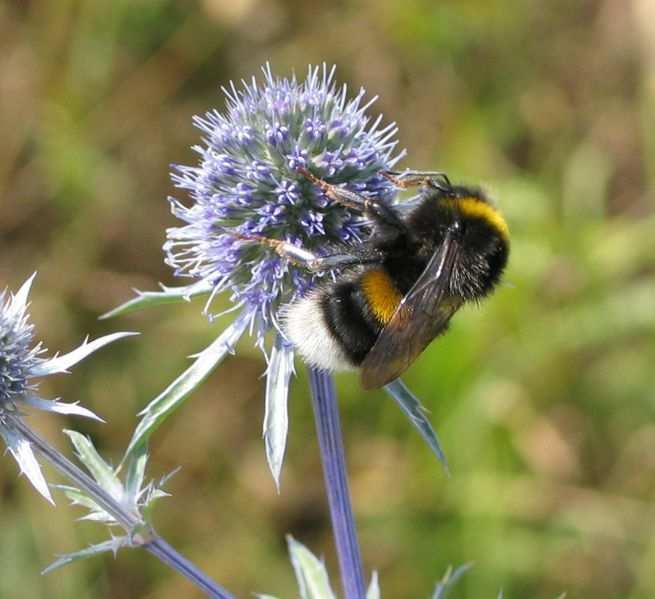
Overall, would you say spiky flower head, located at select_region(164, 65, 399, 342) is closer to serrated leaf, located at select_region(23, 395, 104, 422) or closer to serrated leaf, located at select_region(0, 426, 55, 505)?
serrated leaf, located at select_region(23, 395, 104, 422)

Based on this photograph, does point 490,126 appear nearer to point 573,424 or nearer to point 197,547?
point 573,424

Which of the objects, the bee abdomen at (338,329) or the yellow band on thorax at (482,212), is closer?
the bee abdomen at (338,329)

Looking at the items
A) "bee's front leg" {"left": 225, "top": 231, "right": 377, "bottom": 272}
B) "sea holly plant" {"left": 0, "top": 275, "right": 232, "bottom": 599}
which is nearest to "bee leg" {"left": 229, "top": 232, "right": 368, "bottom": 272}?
"bee's front leg" {"left": 225, "top": 231, "right": 377, "bottom": 272}

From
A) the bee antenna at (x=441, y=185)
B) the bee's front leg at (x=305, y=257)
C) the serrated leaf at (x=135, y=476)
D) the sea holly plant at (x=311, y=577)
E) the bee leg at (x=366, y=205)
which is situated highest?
the bee antenna at (x=441, y=185)

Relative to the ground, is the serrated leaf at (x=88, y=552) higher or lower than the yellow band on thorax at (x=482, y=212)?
lower

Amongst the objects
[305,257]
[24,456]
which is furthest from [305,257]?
[24,456]

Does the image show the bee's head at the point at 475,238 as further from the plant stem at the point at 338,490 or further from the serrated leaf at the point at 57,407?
the serrated leaf at the point at 57,407

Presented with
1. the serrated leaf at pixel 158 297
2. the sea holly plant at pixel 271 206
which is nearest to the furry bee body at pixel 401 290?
the sea holly plant at pixel 271 206
